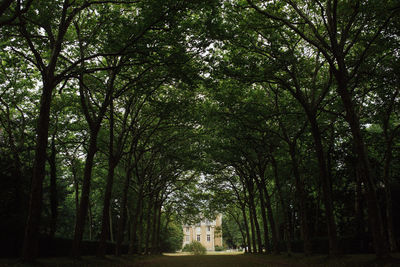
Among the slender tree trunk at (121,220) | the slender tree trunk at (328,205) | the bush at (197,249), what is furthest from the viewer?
the bush at (197,249)

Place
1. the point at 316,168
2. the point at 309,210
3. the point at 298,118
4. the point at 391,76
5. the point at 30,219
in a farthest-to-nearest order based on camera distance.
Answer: the point at 309,210 → the point at 316,168 → the point at 298,118 → the point at 391,76 → the point at 30,219

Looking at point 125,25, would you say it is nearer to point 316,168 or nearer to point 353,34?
point 353,34

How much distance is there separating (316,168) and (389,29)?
14334 mm

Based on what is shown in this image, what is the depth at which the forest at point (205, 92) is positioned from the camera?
12953 mm

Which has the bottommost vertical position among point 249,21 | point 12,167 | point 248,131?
point 12,167

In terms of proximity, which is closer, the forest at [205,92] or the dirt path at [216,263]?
the forest at [205,92]

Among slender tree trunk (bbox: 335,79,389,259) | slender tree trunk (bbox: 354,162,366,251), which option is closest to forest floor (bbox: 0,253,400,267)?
slender tree trunk (bbox: 335,79,389,259)

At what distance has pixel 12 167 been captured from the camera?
1894 centimetres

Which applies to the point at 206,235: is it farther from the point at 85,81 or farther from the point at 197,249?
the point at 85,81

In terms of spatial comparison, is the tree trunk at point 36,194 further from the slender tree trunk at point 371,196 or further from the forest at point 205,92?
the slender tree trunk at point 371,196

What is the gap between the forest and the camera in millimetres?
12953

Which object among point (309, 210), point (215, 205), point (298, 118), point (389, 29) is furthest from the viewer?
point (215, 205)

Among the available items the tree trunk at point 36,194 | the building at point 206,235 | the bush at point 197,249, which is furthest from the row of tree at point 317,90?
the building at point 206,235

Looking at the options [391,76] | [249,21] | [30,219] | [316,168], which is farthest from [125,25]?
[316,168]
